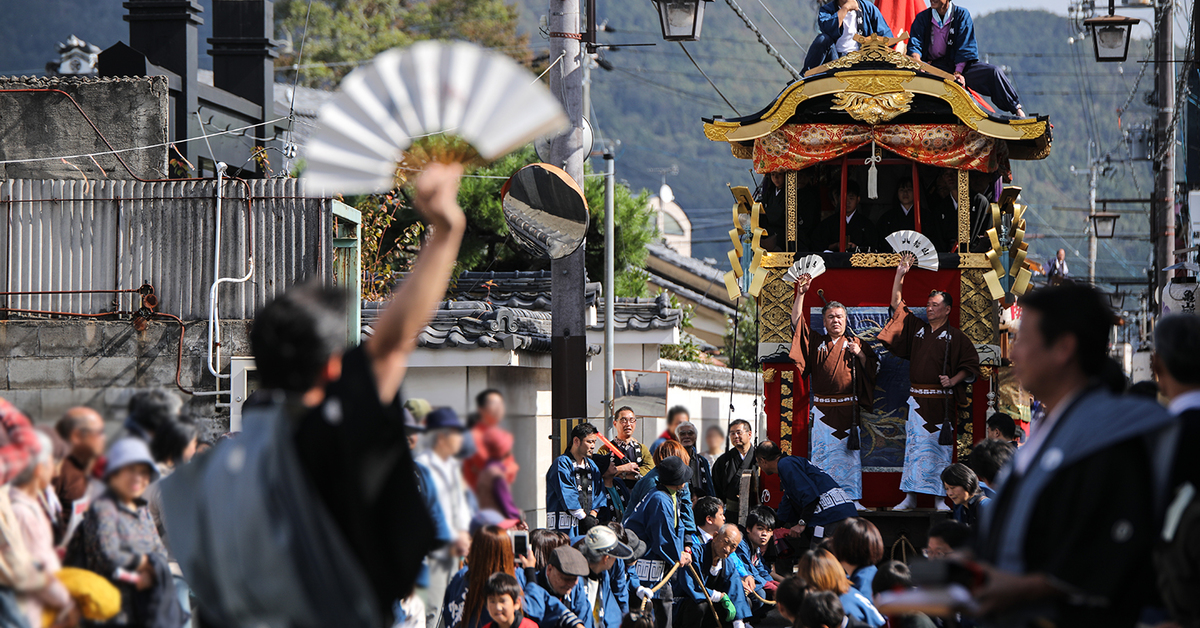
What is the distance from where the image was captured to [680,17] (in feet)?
38.0

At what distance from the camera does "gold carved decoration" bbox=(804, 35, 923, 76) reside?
9727 mm

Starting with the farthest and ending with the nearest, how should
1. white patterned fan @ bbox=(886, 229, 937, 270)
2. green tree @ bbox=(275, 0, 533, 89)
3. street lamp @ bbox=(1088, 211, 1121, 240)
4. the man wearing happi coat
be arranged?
green tree @ bbox=(275, 0, 533, 89) < street lamp @ bbox=(1088, 211, 1121, 240) < white patterned fan @ bbox=(886, 229, 937, 270) < the man wearing happi coat

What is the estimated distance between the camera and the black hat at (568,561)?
627cm

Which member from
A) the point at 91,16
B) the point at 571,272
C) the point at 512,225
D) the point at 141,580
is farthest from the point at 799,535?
the point at 91,16

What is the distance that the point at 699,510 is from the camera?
8.22 meters

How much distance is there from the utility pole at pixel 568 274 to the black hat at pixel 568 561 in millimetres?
2394

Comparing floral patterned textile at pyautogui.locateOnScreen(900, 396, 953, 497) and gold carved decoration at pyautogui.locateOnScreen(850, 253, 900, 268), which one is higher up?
gold carved decoration at pyautogui.locateOnScreen(850, 253, 900, 268)

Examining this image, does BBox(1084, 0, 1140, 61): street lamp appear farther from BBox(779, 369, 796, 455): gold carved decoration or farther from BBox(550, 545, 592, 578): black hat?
BBox(550, 545, 592, 578): black hat

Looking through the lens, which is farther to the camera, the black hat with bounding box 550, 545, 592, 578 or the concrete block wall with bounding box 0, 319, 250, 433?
the concrete block wall with bounding box 0, 319, 250, 433

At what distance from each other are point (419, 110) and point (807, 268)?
678 cm

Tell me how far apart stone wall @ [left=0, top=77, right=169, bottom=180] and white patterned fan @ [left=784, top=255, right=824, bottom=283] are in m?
6.68

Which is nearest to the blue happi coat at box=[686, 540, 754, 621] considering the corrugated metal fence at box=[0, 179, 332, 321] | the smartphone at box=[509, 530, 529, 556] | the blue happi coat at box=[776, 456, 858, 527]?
the blue happi coat at box=[776, 456, 858, 527]

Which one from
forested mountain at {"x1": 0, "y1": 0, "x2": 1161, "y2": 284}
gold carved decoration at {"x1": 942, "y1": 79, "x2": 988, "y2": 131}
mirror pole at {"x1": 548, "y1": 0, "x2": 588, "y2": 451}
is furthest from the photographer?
forested mountain at {"x1": 0, "y1": 0, "x2": 1161, "y2": 284}

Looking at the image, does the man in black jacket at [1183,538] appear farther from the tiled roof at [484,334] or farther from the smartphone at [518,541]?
the tiled roof at [484,334]
